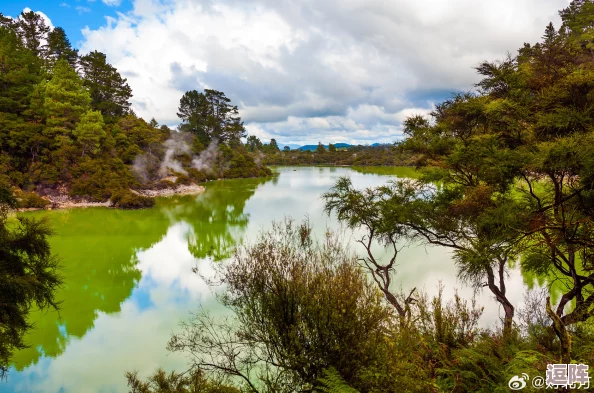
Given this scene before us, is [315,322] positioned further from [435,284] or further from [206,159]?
[206,159]

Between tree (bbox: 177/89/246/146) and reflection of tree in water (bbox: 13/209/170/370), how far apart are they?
36.2 meters

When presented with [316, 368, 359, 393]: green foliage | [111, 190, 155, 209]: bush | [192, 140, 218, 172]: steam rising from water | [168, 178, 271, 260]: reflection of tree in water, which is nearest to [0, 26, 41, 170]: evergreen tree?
[111, 190, 155, 209]: bush

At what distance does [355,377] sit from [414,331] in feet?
5.54

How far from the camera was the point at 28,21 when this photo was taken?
134ft

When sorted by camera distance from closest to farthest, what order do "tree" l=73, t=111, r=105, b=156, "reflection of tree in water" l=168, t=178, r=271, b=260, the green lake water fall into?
the green lake water, "reflection of tree in water" l=168, t=178, r=271, b=260, "tree" l=73, t=111, r=105, b=156

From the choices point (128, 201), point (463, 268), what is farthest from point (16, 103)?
point (463, 268)

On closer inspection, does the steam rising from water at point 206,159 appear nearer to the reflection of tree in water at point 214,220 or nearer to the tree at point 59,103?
the reflection of tree in water at point 214,220

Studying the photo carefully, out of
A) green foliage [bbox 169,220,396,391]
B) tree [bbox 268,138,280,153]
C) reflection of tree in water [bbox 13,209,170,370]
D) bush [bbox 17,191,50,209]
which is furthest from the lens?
tree [bbox 268,138,280,153]

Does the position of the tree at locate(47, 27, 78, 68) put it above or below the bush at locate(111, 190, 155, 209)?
above

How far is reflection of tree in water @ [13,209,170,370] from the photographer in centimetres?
959

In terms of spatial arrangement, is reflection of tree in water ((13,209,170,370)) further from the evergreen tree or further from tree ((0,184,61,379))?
the evergreen tree

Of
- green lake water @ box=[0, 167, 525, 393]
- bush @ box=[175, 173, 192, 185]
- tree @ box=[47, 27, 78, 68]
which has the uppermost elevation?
tree @ box=[47, 27, 78, 68]

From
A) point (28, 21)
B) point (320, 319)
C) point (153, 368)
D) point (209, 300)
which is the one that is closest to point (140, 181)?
point (28, 21)

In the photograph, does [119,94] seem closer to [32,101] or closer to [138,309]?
[32,101]
